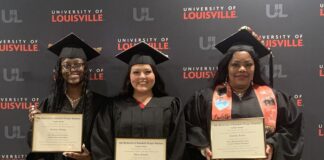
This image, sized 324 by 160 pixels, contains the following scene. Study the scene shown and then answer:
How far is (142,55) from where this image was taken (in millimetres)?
2562

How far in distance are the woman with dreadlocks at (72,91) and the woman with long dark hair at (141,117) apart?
10 centimetres

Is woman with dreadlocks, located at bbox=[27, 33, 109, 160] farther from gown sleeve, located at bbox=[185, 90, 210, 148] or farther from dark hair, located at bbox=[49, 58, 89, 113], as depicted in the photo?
gown sleeve, located at bbox=[185, 90, 210, 148]

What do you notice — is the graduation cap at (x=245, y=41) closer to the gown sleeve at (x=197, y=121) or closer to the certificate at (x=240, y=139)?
the gown sleeve at (x=197, y=121)

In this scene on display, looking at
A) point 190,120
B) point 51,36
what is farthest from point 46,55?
point 190,120

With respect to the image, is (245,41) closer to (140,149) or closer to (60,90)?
(140,149)

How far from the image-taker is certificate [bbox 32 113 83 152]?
240 cm

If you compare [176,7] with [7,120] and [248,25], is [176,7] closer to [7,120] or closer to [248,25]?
[248,25]

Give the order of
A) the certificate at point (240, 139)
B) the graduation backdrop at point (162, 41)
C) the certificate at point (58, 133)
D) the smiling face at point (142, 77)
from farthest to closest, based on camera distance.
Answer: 1. the graduation backdrop at point (162, 41)
2. the smiling face at point (142, 77)
3. the certificate at point (58, 133)
4. the certificate at point (240, 139)

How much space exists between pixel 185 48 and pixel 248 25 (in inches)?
21.1

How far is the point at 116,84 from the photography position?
9.80 feet

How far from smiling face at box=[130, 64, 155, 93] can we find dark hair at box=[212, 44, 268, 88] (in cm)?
49

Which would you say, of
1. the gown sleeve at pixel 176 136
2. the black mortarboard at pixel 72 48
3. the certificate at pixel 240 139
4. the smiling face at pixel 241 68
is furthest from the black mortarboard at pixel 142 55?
A: the certificate at pixel 240 139

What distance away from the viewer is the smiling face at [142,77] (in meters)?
2.51

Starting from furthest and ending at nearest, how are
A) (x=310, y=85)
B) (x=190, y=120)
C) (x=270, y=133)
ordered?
(x=310, y=85)
(x=190, y=120)
(x=270, y=133)
